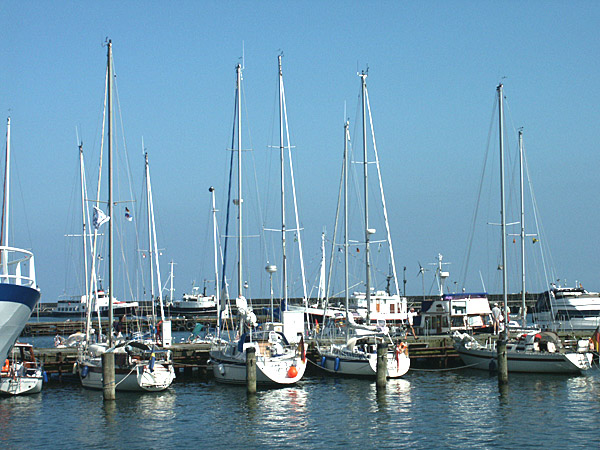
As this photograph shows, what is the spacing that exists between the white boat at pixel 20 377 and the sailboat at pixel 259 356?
9308 mm

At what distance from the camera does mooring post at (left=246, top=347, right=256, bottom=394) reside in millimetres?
39175

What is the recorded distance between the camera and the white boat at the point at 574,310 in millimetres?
69250

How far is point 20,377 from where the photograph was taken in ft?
132

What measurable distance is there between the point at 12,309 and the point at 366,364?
25.9m

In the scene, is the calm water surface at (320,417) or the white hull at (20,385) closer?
the calm water surface at (320,417)

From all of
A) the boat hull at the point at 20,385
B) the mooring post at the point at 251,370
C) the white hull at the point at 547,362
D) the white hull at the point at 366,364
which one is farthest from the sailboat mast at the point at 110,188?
the white hull at the point at 547,362

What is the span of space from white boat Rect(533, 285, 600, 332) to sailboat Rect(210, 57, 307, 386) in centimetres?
3247

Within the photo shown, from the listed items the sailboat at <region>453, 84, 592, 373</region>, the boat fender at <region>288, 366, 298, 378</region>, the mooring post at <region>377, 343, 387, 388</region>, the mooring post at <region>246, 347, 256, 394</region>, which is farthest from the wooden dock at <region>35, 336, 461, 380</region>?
the mooring post at <region>377, 343, 387, 388</region>

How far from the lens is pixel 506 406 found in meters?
37.1

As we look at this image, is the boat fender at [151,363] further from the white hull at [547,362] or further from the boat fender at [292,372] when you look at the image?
the white hull at [547,362]

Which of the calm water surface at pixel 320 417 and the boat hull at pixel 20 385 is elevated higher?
the boat hull at pixel 20 385

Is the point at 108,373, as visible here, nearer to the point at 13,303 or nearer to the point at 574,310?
the point at 13,303

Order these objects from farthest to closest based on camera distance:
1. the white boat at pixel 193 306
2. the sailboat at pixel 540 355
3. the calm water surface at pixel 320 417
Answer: the white boat at pixel 193 306 < the sailboat at pixel 540 355 < the calm water surface at pixel 320 417

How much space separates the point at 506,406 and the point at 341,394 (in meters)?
8.24
